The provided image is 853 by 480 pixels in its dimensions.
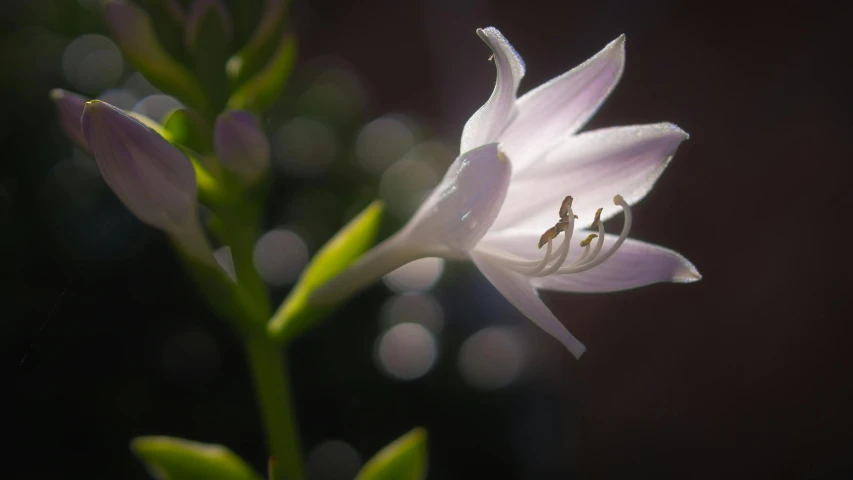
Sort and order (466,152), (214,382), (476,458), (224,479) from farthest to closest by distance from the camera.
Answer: (476,458) < (214,382) < (224,479) < (466,152)

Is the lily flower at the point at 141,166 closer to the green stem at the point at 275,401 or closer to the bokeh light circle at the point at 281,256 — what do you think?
the green stem at the point at 275,401

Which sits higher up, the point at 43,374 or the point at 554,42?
the point at 554,42

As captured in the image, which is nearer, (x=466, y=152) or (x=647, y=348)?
(x=466, y=152)

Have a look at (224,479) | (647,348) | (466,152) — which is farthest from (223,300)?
(647,348)

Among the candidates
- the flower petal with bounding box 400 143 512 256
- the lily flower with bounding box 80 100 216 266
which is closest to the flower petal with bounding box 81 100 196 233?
the lily flower with bounding box 80 100 216 266

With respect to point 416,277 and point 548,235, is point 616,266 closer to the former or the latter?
point 548,235

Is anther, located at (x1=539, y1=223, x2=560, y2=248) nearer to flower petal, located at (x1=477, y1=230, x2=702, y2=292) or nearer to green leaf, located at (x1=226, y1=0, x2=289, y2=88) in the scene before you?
flower petal, located at (x1=477, y1=230, x2=702, y2=292)

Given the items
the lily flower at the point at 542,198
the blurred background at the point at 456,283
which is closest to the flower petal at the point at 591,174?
the lily flower at the point at 542,198

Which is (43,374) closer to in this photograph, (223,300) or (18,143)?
(18,143)
